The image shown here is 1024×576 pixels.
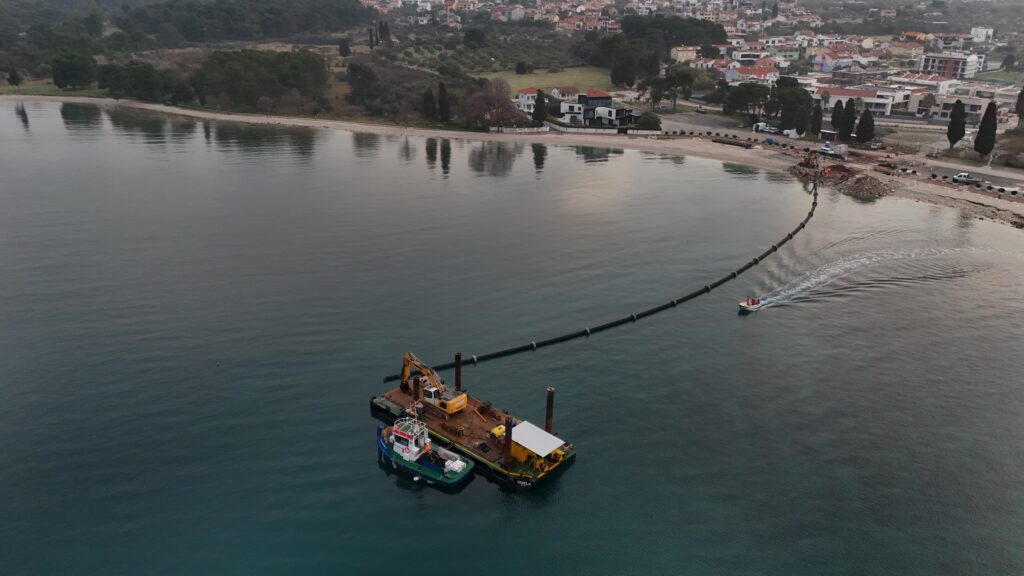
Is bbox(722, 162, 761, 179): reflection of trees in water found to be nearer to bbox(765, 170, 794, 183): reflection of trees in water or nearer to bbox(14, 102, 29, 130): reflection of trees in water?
bbox(765, 170, 794, 183): reflection of trees in water

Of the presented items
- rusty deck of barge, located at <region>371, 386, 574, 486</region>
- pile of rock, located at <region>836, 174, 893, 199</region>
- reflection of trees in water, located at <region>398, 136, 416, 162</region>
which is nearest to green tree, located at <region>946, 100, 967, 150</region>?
pile of rock, located at <region>836, 174, 893, 199</region>

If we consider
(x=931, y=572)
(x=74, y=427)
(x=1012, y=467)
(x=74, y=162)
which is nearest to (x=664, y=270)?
(x=1012, y=467)

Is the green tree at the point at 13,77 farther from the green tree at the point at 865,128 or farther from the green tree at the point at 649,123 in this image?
the green tree at the point at 865,128

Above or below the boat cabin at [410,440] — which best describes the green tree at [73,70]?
above

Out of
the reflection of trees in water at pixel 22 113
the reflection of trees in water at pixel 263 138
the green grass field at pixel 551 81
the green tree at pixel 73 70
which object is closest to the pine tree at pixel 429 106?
the reflection of trees in water at pixel 263 138

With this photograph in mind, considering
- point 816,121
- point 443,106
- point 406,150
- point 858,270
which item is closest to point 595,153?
point 406,150

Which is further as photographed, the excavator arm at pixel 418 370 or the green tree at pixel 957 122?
the green tree at pixel 957 122

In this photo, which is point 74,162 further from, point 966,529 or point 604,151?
point 966,529
